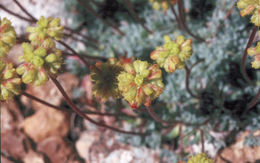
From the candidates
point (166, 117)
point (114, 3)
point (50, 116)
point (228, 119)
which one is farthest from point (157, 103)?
point (114, 3)

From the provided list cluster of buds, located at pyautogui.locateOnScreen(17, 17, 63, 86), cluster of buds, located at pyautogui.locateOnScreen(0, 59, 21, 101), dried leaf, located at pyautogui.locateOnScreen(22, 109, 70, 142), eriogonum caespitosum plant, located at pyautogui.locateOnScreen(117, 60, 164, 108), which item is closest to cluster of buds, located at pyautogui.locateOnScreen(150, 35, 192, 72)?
eriogonum caespitosum plant, located at pyautogui.locateOnScreen(117, 60, 164, 108)

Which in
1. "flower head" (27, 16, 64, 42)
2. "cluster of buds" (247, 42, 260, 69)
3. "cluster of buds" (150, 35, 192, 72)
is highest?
"flower head" (27, 16, 64, 42)

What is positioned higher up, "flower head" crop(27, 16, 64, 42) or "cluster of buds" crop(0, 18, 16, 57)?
"flower head" crop(27, 16, 64, 42)

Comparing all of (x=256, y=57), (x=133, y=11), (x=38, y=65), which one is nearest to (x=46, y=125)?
(x=133, y=11)

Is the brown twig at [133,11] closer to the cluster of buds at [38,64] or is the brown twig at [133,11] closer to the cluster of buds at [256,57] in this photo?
the cluster of buds at [38,64]

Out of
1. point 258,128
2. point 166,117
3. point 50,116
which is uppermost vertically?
point 50,116

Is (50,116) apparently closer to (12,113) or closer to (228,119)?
(12,113)

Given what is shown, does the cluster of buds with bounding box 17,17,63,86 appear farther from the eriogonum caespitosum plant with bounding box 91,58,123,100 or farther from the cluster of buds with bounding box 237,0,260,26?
the cluster of buds with bounding box 237,0,260,26
